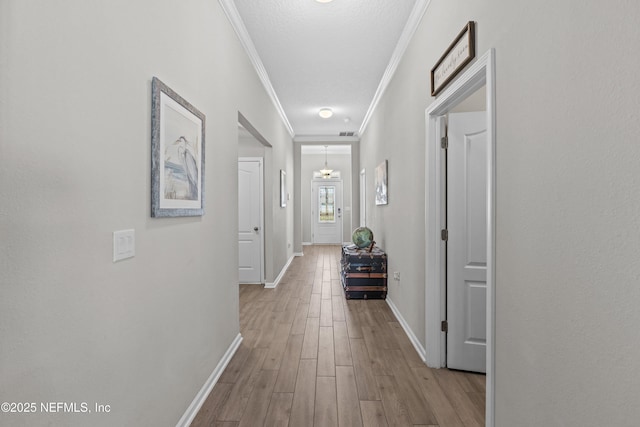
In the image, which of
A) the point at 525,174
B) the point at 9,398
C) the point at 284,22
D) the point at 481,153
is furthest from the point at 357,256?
the point at 9,398

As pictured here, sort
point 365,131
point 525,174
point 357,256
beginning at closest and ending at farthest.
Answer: point 525,174, point 357,256, point 365,131

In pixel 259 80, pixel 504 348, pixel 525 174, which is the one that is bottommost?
pixel 504 348

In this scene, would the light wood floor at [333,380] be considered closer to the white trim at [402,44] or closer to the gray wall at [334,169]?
the white trim at [402,44]

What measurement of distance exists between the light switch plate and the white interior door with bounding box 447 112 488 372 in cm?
202

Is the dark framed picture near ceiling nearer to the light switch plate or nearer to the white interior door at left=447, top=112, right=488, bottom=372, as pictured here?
the white interior door at left=447, top=112, right=488, bottom=372

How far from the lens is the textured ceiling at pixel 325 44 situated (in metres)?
2.55

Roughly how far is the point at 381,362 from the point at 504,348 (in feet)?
4.24

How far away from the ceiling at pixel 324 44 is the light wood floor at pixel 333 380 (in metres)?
2.74

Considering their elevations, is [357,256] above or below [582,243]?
below

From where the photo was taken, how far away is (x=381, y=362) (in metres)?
2.53

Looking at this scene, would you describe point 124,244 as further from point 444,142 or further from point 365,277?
point 365,277

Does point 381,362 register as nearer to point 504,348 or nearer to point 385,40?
point 504,348

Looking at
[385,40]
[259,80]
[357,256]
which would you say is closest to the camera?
[385,40]

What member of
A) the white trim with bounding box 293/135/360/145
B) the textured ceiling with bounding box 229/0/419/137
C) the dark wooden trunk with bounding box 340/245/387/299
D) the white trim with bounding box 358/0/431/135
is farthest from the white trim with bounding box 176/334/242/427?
the white trim with bounding box 293/135/360/145
